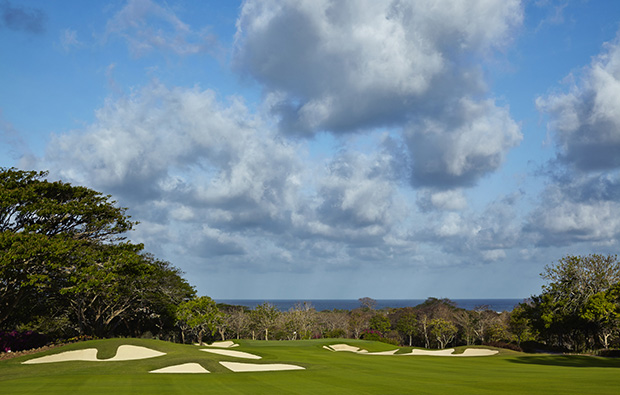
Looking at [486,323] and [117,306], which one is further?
[486,323]

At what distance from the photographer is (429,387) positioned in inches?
603

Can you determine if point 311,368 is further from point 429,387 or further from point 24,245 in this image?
point 24,245

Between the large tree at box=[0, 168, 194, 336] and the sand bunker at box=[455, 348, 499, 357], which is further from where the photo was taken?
the sand bunker at box=[455, 348, 499, 357]

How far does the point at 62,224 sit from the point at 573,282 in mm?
45850

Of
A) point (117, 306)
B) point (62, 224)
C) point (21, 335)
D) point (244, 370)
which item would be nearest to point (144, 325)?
point (117, 306)

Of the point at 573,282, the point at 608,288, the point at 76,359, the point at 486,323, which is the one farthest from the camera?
the point at 486,323

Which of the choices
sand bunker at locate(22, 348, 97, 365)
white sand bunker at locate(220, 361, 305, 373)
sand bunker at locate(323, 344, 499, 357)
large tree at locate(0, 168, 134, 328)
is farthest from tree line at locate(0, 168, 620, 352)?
white sand bunker at locate(220, 361, 305, 373)

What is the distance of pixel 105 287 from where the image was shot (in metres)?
33.3

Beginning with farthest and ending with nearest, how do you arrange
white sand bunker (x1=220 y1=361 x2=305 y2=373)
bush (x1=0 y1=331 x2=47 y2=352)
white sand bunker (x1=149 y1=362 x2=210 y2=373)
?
bush (x1=0 y1=331 x2=47 y2=352) → white sand bunker (x1=220 y1=361 x2=305 y2=373) → white sand bunker (x1=149 y1=362 x2=210 y2=373)

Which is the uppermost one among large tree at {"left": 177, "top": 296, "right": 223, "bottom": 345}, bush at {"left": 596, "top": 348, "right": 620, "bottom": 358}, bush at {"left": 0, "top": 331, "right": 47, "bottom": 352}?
large tree at {"left": 177, "top": 296, "right": 223, "bottom": 345}

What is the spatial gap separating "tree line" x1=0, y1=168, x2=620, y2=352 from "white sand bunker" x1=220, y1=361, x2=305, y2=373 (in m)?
11.1

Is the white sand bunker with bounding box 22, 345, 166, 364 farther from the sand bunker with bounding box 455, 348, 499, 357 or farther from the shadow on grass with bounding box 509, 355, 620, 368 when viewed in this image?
the sand bunker with bounding box 455, 348, 499, 357

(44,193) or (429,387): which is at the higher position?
(44,193)

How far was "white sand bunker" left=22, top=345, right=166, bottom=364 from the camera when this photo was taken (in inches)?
927
